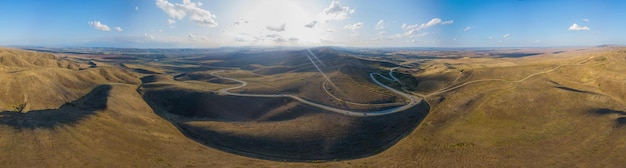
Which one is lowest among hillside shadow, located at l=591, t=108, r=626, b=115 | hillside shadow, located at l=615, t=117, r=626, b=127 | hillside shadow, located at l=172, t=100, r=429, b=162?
hillside shadow, located at l=172, t=100, r=429, b=162

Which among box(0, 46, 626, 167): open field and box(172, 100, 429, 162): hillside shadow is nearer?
box(0, 46, 626, 167): open field

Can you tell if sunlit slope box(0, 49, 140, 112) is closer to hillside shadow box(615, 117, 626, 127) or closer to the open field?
the open field

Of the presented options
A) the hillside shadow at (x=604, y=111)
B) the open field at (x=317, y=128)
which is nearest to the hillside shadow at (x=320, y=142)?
the open field at (x=317, y=128)

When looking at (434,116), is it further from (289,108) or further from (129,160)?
(129,160)

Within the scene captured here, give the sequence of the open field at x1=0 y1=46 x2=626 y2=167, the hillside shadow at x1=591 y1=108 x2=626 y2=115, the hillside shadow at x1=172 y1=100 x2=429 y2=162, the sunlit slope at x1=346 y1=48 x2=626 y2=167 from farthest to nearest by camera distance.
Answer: the hillside shadow at x1=591 y1=108 x2=626 y2=115 → the hillside shadow at x1=172 y1=100 x2=429 y2=162 → the sunlit slope at x1=346 y1=48 x2=626 y2=167 → the open field at x1=0 y1=46 x2=626 y2=167

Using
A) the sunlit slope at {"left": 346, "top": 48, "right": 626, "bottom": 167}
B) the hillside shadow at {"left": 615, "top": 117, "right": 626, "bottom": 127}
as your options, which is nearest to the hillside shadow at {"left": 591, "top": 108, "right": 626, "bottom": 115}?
the sunlit slope at {"left": 346, "top": 48, "right": 626, "bottom": 167}

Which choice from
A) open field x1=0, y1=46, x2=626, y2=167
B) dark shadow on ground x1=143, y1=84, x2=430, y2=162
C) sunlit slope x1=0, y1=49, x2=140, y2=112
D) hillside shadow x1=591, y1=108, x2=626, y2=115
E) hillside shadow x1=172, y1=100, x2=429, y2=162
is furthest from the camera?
sunlit slope x1=0, y1=49, x2=140, y2=112

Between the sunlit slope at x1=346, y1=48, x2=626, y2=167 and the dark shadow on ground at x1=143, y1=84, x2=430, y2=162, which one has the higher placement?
the sunlit slope at x1=346, y1=48, x2=626, y2=167

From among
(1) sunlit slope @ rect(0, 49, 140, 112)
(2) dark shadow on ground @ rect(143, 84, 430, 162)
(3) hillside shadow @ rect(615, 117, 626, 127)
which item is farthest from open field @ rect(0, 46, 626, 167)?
(1) sunlit slope @ rect(0, 49, 140, 112)

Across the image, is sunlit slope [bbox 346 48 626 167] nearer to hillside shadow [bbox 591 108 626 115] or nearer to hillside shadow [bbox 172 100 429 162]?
hillside shadow [bbox 591 108 626 115]

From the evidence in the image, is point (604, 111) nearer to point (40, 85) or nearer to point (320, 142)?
point (320, 142)

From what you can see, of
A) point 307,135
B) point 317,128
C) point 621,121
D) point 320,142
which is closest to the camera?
point 621,121

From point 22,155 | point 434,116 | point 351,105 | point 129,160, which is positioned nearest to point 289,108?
point 351,105

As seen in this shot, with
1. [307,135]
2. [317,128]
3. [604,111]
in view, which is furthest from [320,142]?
[604,111]
